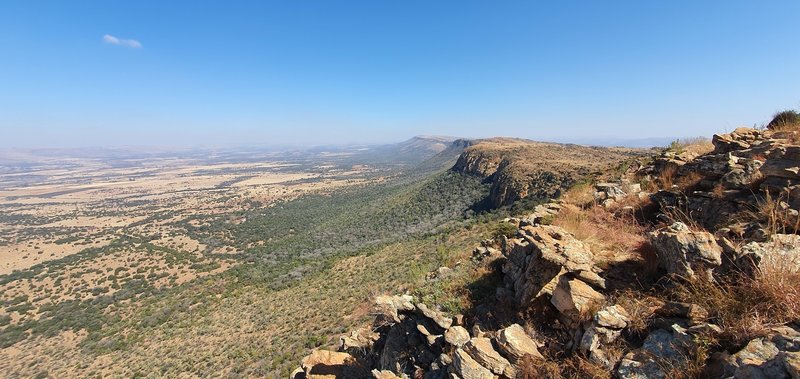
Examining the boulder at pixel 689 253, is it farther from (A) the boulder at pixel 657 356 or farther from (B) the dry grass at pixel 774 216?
(A) the boulder at pixel 657 356

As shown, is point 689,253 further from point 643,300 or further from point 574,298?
point 574,298

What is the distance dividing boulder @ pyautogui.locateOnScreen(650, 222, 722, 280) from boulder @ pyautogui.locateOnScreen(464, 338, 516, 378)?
253 cm

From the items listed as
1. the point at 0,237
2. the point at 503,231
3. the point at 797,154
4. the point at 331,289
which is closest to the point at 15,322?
the point at 331,289

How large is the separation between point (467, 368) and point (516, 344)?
0.78m

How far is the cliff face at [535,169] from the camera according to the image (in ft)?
127

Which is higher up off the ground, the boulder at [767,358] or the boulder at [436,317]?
the boulder at [767,358]

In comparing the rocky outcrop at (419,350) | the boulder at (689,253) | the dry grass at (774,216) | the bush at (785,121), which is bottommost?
the rocky outcrop at (419,350)

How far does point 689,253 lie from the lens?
14.0 feet

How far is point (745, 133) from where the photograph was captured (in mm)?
9562

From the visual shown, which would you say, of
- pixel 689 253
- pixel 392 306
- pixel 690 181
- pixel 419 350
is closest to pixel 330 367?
pixel 392 306

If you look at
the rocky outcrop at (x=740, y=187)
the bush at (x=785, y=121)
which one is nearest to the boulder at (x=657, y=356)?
the rocky outcrop at (x=740, y=187)

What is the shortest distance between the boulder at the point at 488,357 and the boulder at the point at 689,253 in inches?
99.7

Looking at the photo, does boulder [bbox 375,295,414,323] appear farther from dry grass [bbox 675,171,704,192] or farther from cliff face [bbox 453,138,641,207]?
cliff face [bbox 453,138,641,207]

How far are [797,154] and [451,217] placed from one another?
4400 centimetres
